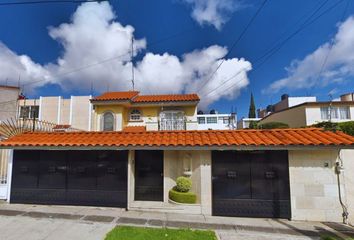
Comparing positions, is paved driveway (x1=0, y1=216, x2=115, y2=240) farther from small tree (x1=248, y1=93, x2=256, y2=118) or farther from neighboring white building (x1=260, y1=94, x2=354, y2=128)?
small tree (x1=248, y1=93, x2=256, y2=118)

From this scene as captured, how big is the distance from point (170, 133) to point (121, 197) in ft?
12.1

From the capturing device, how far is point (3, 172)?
963 cm

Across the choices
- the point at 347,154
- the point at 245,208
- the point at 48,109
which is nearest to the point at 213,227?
the point at 245,208

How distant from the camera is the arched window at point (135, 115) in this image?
1997 centimetres

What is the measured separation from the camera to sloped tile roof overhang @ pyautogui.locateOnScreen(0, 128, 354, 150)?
774 centimetres

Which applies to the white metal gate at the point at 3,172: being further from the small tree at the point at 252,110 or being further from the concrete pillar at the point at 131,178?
the small tree at the point at 252,110

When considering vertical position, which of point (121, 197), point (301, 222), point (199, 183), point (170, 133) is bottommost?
point (301, 222)

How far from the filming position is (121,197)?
8727mm

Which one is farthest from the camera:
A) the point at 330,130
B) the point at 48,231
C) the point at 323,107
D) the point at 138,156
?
the point at 323,107

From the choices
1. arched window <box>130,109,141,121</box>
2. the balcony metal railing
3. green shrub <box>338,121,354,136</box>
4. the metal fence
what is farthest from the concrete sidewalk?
arched window <box>130,109,141,121</box>

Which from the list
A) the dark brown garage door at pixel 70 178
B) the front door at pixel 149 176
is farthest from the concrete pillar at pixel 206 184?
the dark brown garage door at pixel 70 178

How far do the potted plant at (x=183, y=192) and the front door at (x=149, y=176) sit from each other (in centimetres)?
87

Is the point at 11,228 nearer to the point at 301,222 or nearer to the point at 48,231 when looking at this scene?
the point at 48,231

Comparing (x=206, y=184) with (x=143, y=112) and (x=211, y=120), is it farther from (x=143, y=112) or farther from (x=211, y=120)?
(x=211, y=120)
